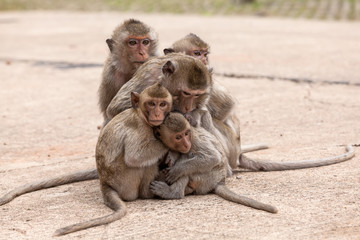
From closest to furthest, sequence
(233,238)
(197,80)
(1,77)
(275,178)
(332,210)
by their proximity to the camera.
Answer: (233,238), (332,210), (197,80), (275,178), (1,77)

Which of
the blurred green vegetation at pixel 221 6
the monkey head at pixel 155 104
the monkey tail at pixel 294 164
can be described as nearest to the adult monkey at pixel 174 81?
the monkey head at pixel 155 104

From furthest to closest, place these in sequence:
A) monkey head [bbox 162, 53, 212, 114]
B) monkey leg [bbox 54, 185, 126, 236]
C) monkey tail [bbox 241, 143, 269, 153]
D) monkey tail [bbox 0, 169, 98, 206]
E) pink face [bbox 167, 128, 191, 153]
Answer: monkey tail [bbox 241, 143, 269, 153] → monkey tail [bbox 0, 169, 98, 206] → monkey head [bbox 162, 53, 212, 114] → pink face [bbox 167, 128, 191, 153] → monkey leg [bbox 54, 185, 126, 236]

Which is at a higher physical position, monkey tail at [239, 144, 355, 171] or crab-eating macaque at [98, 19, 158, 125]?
crab-eating macaque at [98, 19, 158, 125]

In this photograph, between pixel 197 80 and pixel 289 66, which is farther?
pixel 289 66

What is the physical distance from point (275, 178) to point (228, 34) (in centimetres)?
942

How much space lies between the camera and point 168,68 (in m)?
5.07

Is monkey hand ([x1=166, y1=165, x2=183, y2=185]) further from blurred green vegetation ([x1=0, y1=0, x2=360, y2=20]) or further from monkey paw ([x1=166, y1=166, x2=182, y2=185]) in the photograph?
blurred green vegetation ([x1=0, y1=0, x2=360, y2=20])

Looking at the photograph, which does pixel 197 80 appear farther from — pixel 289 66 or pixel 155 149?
pixel 289 66

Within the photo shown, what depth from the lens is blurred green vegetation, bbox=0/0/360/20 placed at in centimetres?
1812

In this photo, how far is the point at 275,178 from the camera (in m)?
5.65

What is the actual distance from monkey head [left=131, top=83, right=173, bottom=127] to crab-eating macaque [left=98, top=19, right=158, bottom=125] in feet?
4.60

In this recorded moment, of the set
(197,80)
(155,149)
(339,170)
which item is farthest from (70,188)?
(339,170)

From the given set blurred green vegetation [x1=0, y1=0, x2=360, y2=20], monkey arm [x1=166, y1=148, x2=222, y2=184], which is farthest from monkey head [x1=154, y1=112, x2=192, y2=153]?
blurred green vegetation [x1=0, y1=0, x2=360, y2=20]

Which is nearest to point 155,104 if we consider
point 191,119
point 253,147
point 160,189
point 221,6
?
point 191,119
